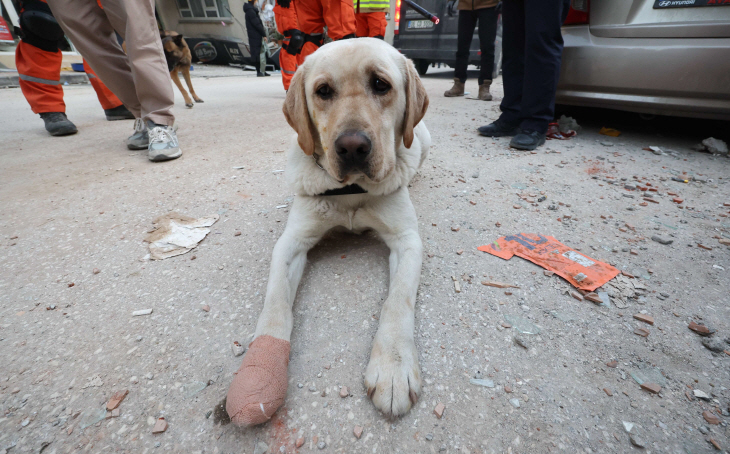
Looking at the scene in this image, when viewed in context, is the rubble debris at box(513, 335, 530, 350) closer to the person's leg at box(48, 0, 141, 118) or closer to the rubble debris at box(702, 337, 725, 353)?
the rubble debris at box(702, 337, 725, 353)

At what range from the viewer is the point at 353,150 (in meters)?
1.45

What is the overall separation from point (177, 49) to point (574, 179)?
713 cm

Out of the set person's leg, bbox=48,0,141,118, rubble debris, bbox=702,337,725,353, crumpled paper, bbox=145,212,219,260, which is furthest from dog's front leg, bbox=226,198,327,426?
person's leg, bbox=48,0,141,118

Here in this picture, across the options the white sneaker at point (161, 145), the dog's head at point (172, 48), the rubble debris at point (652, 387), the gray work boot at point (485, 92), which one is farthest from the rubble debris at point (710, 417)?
the dog's head at point (172, 48)

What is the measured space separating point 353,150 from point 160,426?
1273 mm

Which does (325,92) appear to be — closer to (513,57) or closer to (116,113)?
(513,57)

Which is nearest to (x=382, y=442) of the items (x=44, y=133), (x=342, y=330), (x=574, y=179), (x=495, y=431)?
(x=495, y=431)

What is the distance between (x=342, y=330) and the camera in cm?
137

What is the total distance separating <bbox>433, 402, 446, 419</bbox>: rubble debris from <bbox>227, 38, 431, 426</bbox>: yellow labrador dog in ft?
0.27

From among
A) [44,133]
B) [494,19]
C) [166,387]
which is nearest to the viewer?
[166,387]

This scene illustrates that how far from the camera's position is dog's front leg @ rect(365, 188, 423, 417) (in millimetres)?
1059

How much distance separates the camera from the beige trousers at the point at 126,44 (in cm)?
303

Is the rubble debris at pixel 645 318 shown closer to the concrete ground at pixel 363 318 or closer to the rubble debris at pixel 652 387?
the concrete ground at pixel 363 318

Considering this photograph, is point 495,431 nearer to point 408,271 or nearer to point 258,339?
point 408,271
